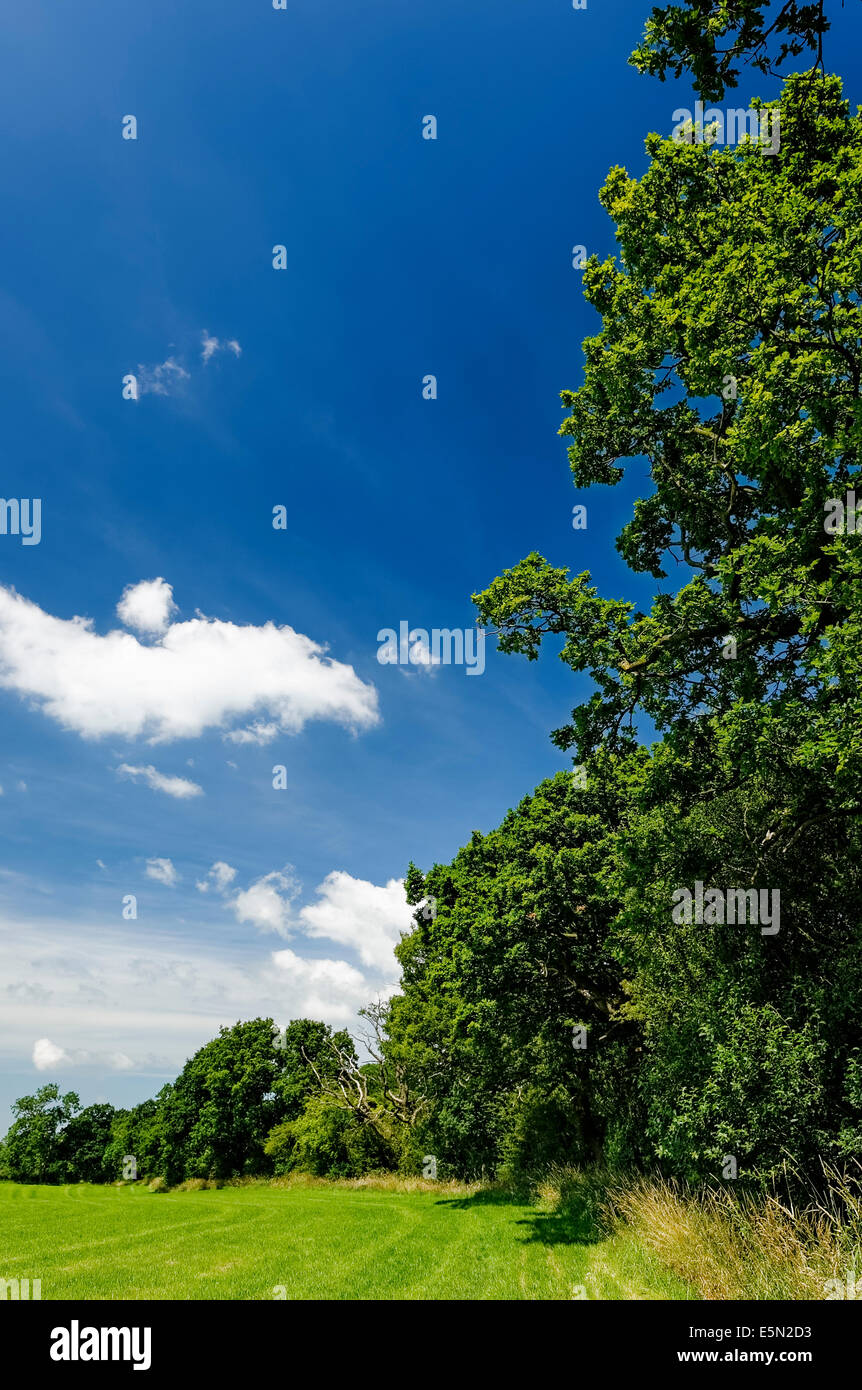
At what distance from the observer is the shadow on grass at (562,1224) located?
16.0m

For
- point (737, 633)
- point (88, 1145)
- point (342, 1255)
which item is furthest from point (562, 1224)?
point (88, 1145)

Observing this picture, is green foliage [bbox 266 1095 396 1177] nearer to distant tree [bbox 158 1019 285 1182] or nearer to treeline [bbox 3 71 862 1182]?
distant tree [bbox 158 1019 285 1182]

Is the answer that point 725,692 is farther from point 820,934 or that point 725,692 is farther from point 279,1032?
point 279,1032

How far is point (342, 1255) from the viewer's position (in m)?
16.0

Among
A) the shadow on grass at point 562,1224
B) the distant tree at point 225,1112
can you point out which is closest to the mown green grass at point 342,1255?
the shadow on grass at point 562,1224

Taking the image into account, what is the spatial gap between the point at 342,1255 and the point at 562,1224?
6562mm

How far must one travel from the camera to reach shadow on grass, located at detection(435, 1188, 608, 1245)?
629 inches

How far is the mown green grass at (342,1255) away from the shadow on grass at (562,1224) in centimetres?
8

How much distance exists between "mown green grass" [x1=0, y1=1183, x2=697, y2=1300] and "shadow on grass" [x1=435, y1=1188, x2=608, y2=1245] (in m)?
0.08

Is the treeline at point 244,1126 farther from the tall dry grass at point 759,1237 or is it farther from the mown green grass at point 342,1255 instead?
the tall dry grass at point 759,1237

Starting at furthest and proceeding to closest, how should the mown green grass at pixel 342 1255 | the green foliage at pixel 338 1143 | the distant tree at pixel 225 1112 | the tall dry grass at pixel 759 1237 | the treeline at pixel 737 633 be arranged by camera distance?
the distant tree at pixel 225 1112 → the green foliage at pixel 338 1143 → the mown green grass at pixel 342 1255 → the treeline at pixel 737 633 → the tall dry grass at pixel 759 1237

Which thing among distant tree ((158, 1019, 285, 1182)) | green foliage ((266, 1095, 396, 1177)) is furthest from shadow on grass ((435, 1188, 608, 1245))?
distant tree ((158, 1019, 285, 1182))

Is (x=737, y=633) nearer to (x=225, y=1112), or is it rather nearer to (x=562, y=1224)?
(x=562, y=1224)
